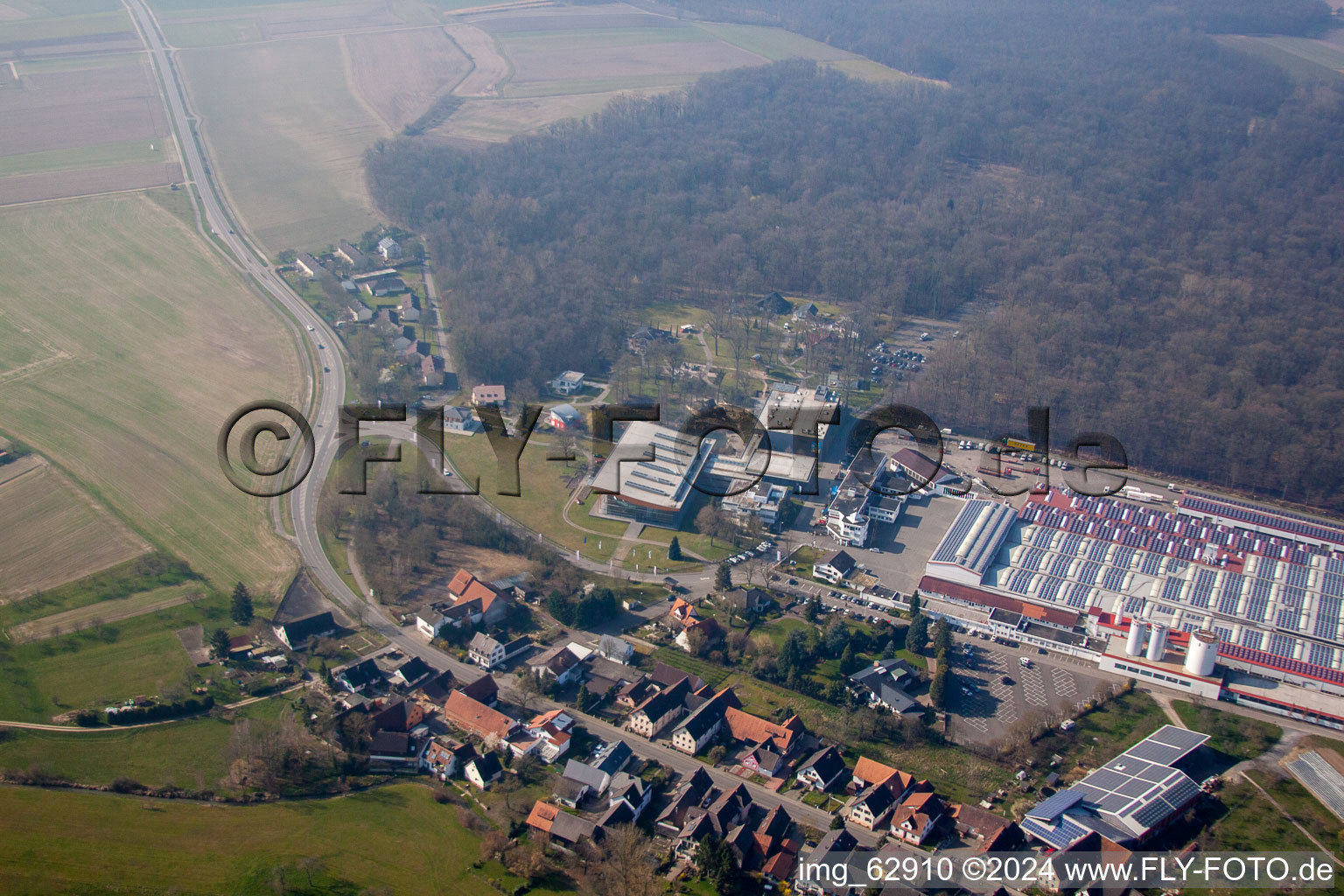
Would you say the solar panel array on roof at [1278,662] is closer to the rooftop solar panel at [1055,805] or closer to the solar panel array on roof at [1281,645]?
the solar panel array on roof at [1281,645]

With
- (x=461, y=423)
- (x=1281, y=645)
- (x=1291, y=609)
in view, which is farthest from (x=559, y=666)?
(x=1291, y=609)

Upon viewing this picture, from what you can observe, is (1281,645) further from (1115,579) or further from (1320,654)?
(1115,579)

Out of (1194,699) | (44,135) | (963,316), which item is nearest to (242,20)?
(44,135)

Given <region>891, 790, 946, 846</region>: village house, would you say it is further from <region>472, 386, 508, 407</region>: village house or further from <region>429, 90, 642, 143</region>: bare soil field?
<region>429, 90, 642, 143</region>: bare soil field

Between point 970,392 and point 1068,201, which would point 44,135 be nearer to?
point 970,392

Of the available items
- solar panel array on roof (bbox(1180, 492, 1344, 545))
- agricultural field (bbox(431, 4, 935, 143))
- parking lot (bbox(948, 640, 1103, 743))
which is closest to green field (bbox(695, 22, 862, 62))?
agricultural field (bbox(431, 4, 935, 143))
